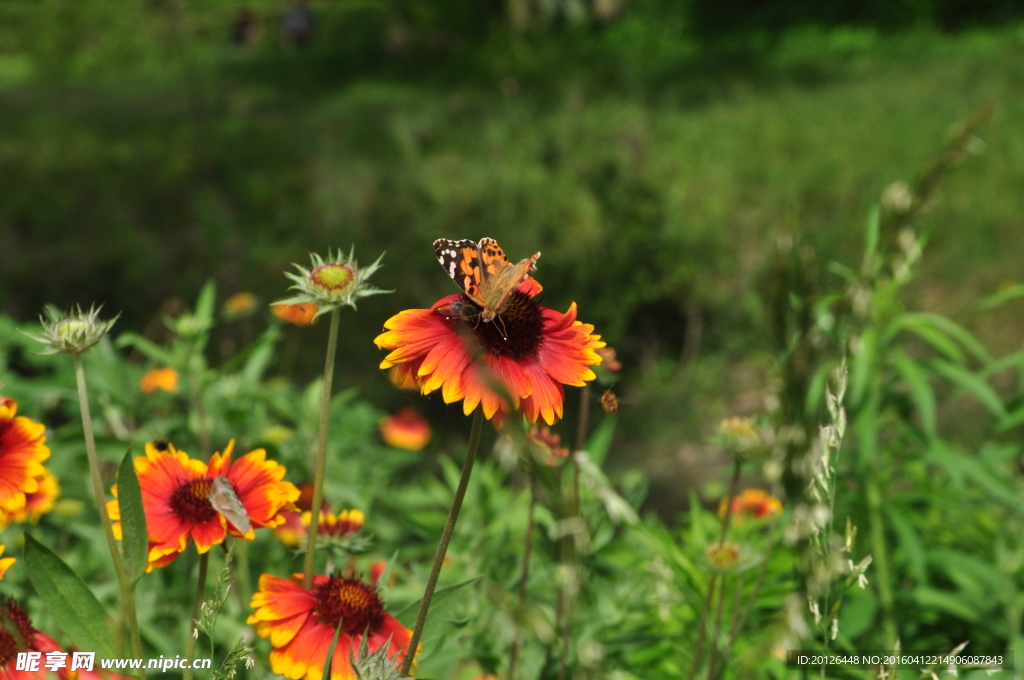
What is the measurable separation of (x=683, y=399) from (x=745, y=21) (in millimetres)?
9501

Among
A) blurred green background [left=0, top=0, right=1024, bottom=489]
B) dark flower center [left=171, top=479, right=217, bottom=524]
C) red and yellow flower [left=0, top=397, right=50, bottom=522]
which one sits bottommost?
dark flower center [left=171, top=479, right=217, bottom=524]

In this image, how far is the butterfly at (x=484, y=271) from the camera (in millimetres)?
661

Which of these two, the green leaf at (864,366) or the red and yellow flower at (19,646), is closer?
the red and yellow flower at (19,646)

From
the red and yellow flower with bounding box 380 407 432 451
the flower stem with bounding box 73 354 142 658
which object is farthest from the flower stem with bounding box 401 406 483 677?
the red and yellow flower with bounding box 380 407 432 451

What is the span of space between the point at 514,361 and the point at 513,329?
0.03 meters

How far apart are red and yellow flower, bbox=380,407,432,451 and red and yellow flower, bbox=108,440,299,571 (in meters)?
1.40

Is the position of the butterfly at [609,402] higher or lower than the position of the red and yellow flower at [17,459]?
higher

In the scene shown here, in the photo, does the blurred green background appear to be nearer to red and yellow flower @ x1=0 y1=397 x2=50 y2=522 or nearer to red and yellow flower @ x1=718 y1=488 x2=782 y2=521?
red and yellow flower @ x1=718 y1=488 x2=782 y2=521

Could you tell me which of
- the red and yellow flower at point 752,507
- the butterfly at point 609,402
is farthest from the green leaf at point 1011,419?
the butterfly at point 609,402

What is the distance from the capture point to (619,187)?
3613mm

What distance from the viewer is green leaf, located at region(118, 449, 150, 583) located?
0.65m

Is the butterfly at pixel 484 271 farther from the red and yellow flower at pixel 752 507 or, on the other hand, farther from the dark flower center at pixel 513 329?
the red and yellow flower at pixel 752 507

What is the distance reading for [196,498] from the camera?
0.76m

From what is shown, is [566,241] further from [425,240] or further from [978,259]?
[978,259]
